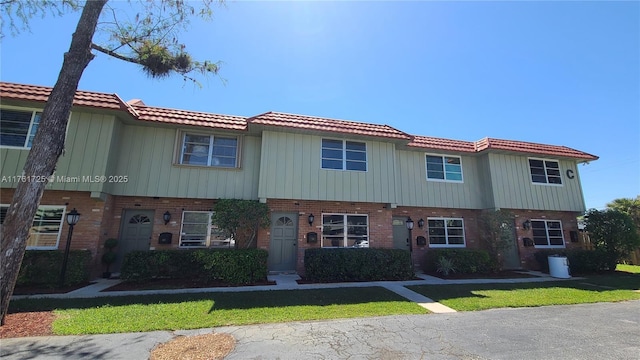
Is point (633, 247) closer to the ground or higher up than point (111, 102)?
closer to the ground

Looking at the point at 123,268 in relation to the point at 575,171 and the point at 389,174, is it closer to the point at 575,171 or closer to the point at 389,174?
the point at 389,174

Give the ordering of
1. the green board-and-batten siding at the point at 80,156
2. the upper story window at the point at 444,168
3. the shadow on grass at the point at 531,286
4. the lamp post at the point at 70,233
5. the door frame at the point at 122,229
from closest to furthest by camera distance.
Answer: the shadow on grass at the point at 531,286
the lamp post at the point at 70,233
the green board-and-batten siding at the point at 80,156
the door frame at the point at 122,229
the upper story window at the point at 444,168

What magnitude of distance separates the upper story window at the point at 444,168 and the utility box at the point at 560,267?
4.83 meters

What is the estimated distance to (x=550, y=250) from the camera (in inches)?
497

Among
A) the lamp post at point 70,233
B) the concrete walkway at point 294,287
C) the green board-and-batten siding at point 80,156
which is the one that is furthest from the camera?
the green board-and-batten siding at point 80,156

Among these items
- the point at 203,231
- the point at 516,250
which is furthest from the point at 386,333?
the point at 516,250

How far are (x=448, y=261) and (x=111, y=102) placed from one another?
1341 cm

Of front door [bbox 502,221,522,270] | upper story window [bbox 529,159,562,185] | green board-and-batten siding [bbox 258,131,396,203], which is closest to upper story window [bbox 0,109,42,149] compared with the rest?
green board-and-batten siding [bbox 258,131,396,203]

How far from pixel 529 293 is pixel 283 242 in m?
7.93

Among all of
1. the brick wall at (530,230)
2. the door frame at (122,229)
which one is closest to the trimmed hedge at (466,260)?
the brick wall at (530,230)

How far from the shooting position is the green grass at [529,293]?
6.84m

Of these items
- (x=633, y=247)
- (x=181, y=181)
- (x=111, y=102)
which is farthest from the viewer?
(x=633, y=247)

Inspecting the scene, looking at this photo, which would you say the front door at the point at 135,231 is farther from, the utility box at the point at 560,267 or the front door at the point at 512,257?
the utility box at the point at 560,267

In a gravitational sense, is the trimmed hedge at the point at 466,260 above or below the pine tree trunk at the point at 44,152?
below
